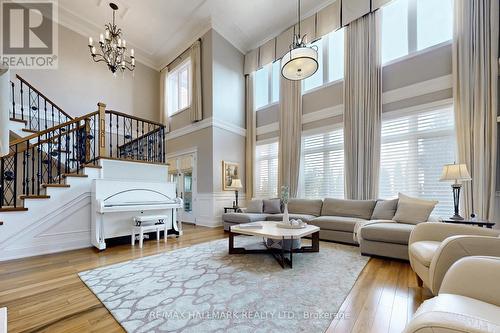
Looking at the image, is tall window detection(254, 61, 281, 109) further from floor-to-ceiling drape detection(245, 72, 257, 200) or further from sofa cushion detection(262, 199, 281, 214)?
sofa cushion detection(262, 199, 281, 214)

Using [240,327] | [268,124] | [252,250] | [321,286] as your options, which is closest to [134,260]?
[252,250]

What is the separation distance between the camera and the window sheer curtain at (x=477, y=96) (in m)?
3.57

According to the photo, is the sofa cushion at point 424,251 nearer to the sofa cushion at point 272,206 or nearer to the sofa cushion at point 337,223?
the sofa cushion at point 337,223

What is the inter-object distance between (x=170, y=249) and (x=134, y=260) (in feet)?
2.11

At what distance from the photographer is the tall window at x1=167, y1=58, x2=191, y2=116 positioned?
296 inches

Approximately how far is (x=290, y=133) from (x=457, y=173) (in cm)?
372

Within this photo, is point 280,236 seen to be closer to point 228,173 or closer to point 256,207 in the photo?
point 256,207

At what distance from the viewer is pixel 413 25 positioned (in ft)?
15.2

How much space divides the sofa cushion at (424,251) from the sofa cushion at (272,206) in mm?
3550

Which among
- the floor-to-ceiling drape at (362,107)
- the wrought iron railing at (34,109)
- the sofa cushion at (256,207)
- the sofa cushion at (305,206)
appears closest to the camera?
the floor-to-ceiling drape at (362,107)

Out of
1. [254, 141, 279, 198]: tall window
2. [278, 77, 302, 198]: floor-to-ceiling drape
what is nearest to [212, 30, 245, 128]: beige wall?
[254, 141, 279, 198]: tall window

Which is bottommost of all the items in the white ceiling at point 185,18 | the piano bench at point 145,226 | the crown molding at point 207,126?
the piano bench at point 145,226

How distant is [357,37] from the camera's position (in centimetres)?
515

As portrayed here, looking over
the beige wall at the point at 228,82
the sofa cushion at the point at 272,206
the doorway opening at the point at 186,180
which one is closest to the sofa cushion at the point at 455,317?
the sofa cushion at the point at 272,206
